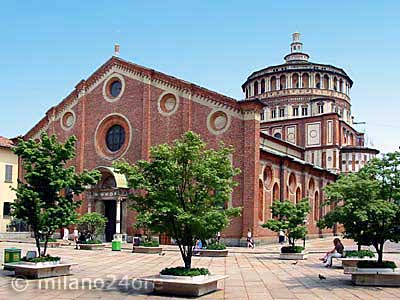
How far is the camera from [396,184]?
54.5 feet

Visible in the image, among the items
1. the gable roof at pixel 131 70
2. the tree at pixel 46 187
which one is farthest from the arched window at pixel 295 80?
the tree at pixel 46 187

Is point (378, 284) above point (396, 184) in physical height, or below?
below

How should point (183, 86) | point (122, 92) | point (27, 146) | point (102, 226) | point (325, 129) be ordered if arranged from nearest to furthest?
point (27, 146)
point (102, 226)
point (183, 86)
point (122, 92)
point (325, 129)

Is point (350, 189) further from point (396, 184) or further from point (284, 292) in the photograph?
point (284, 292)

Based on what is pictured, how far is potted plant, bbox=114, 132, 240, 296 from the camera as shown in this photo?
612 inches

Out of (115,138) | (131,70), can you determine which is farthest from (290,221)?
(131,70)

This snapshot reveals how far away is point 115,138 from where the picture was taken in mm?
42469

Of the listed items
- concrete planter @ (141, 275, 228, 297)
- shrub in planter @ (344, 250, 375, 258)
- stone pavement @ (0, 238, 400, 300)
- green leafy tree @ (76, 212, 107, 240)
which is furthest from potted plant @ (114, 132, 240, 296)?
green leafy tree @ (76, 212, 107, 240)

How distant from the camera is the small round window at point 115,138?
42000mm

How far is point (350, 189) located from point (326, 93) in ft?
161

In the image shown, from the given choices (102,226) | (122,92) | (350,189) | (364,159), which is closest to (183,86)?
(122,92)

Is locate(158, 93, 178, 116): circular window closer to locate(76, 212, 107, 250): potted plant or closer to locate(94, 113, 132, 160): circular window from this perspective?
locate(94, 113, 132, 160): circular window

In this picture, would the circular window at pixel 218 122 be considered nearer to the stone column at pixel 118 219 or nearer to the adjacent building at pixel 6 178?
the stone column at pixel 118 219

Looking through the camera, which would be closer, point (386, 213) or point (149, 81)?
point (386, 213)
